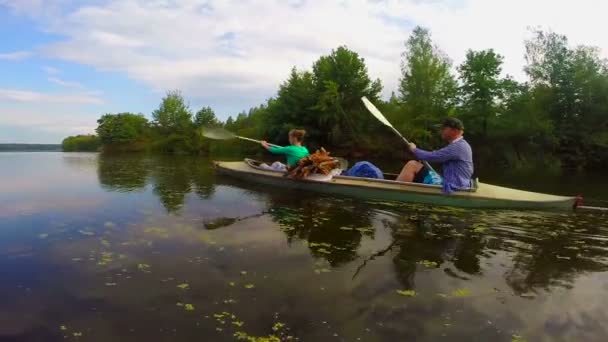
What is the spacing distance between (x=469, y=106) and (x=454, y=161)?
36.0 m

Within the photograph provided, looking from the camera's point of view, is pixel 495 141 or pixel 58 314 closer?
pixel 58 314

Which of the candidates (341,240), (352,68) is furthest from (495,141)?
(341,240)

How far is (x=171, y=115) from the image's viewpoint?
68.9 meters

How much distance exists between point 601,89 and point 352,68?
23.4 metres

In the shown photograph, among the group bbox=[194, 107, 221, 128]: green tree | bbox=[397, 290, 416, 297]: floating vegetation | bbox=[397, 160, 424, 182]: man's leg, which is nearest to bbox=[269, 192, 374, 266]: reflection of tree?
bbox=[397, 290, 416, 297]: floating vegetation

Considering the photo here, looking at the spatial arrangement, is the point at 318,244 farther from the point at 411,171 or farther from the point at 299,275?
the point at 411,171

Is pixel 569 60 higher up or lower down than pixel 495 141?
higher up

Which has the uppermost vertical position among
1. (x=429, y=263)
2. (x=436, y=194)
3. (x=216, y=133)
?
(x=216, y=133)

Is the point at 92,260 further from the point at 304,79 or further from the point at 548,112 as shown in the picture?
the point at 304,79

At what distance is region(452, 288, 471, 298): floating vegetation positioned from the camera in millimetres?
4215

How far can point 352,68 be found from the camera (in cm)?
4644

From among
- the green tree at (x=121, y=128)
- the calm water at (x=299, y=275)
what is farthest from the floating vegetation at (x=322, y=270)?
the green tree at (x=121, y=128)

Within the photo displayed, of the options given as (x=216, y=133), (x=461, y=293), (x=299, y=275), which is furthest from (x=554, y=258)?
(x=216, y=133)

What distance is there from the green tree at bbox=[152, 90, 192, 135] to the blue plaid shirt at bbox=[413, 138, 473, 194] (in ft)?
200
